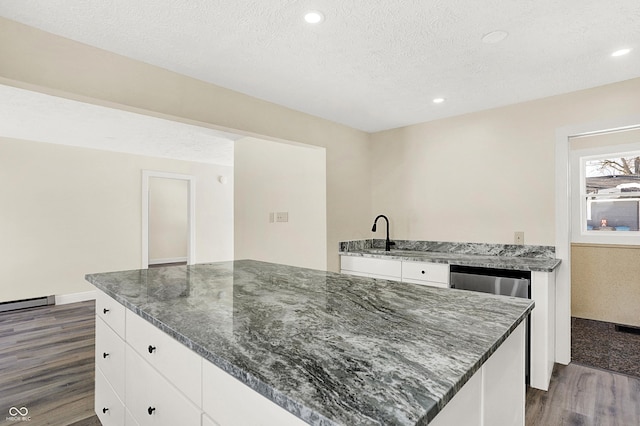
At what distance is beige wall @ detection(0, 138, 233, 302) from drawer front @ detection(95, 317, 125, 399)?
351cm

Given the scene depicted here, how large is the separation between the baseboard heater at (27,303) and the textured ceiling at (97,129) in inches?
83.5

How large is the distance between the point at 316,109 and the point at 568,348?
3.01 metres

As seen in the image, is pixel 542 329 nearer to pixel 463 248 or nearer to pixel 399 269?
pixel 463 248

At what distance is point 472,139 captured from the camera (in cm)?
323

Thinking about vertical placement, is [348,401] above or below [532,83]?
below

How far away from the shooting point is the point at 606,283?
12.1 feet

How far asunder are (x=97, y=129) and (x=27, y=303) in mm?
2523

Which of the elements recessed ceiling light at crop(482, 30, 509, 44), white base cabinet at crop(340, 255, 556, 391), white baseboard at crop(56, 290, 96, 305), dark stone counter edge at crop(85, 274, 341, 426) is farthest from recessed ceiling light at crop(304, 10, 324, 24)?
white baseboard at crop(56, 290, 96, 305)

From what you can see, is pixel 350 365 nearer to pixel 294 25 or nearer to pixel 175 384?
pixel 175 384

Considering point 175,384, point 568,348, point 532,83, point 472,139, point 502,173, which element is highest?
point 532,83

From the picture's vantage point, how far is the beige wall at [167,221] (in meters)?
8.16

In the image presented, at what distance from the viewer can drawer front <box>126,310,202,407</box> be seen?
0.98 m

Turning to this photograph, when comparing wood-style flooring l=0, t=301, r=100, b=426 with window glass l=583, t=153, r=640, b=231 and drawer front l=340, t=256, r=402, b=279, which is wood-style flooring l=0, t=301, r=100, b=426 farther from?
window glass l=583, t=153, r=640, b=231

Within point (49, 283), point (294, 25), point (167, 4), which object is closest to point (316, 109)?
point (294, 25)
